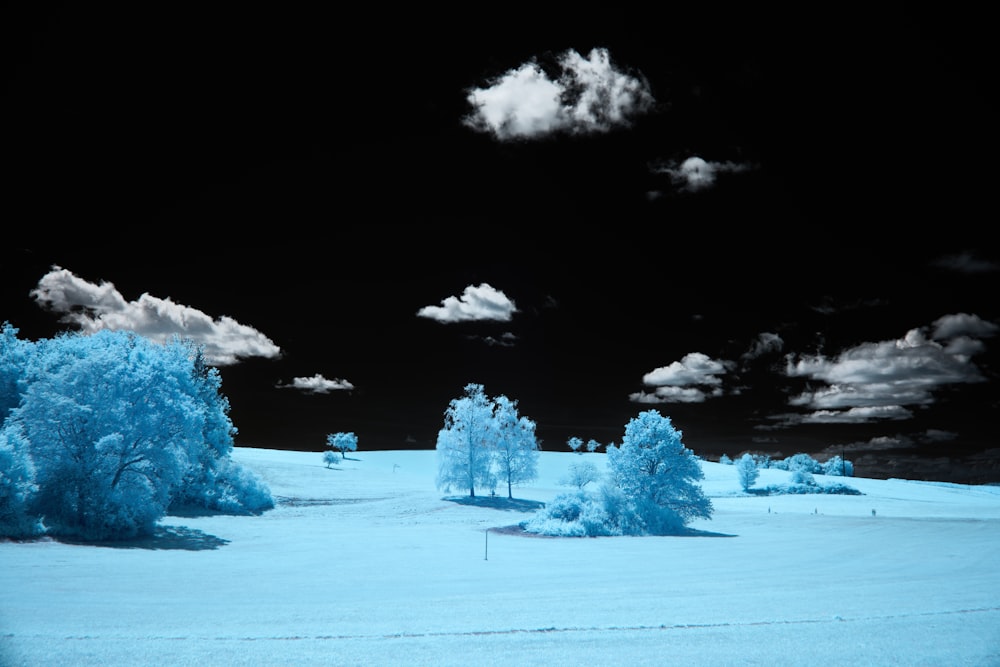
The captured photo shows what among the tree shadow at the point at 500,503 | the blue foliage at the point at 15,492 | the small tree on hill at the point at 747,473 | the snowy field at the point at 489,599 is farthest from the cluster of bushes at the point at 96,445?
the small tree on hill at the point at 747,473

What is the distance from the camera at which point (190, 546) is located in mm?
27969

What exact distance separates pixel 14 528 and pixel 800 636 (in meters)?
30.9

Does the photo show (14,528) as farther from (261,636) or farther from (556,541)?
(556,541)

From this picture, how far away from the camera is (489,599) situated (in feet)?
50.6

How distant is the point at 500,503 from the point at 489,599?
43503 millimetres

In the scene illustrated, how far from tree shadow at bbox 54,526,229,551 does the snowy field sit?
0.31 m

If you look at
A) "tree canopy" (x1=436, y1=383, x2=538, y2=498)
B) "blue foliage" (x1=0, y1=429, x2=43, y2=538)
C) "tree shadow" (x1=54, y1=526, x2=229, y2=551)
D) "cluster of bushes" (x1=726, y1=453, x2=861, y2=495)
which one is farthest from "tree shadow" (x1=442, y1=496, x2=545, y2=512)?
"cluster of bushes" (x1=726, y1=453, x2=861, y2=495)

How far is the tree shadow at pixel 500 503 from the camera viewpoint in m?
56.1

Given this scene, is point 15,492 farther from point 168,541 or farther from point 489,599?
point 489,599

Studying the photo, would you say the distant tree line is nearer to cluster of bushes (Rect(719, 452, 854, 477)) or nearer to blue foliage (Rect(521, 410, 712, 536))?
blue foliage (Rect(521, 410, 712, 536))

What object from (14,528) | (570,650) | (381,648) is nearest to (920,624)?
(570,650)

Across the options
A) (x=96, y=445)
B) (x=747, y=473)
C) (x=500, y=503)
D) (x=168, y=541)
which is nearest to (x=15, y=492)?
(x=96, y=445)

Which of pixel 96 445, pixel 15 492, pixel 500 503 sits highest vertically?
pixel 96 445

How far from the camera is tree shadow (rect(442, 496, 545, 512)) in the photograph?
184 feet
